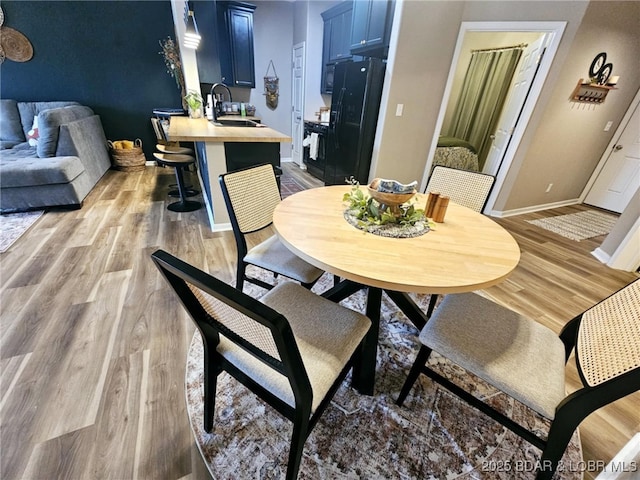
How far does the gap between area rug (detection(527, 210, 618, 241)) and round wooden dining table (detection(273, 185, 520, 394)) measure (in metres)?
2.73

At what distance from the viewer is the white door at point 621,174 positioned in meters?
3.58

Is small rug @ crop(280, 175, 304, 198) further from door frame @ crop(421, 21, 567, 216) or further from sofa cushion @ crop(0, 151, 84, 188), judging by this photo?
sofa cushion @ crop(0, 151, 84, 188)

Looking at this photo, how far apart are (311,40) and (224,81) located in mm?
1618

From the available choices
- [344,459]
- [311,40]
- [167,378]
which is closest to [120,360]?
[167,378]

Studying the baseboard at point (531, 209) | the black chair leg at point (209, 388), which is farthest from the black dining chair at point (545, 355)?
the baseboard at point (531, 209)

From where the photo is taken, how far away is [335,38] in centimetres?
410

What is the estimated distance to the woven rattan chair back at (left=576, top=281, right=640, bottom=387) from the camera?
2.25 feet

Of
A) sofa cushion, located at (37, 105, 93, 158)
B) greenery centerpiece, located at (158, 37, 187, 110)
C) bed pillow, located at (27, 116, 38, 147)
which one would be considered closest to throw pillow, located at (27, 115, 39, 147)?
bed pillow, located at (27, 116, 38, 147)

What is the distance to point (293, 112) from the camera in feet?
17.8

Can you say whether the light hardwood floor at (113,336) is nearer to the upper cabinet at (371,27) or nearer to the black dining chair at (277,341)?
the black dining chair at (277,341)

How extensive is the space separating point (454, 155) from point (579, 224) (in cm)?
178

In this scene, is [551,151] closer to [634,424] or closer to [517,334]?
[634,424]

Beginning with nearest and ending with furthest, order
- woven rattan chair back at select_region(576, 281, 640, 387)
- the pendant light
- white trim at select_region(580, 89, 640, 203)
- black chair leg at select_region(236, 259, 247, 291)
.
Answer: woven rattan chair back at select_region(576, 281, 640, 387), black chair leg at select_region(236, 259, 247, 291), the pendant light, white trim at select_region(580, 89, 640, 203)

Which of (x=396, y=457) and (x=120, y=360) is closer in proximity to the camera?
(x=396, y=457)
